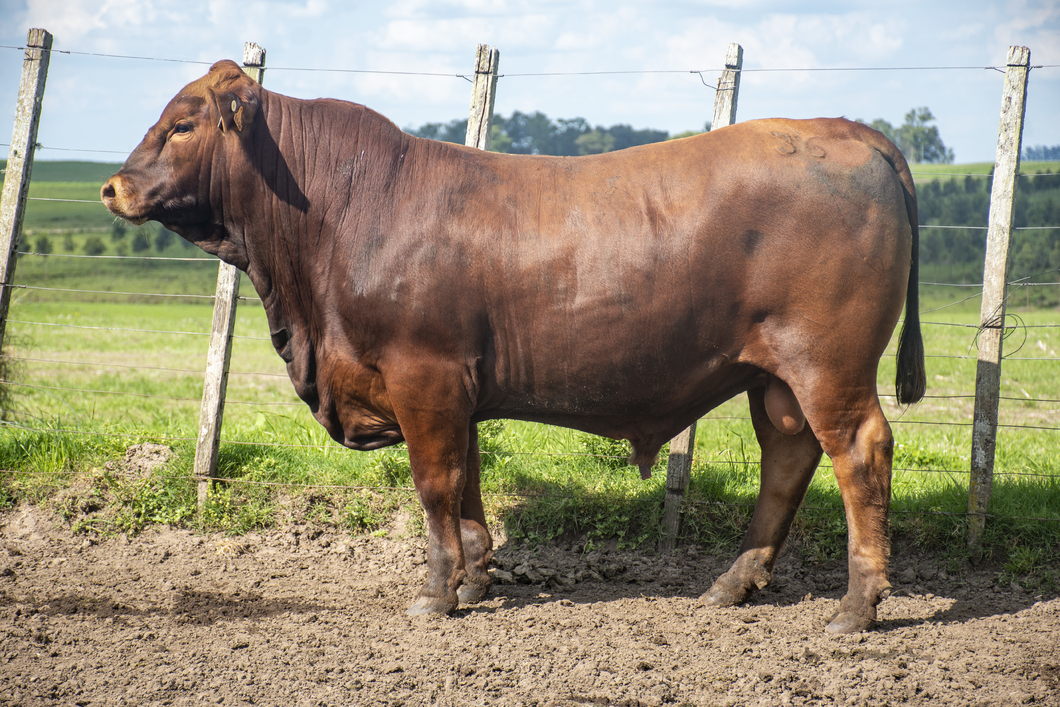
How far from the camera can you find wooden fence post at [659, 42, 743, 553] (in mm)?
4586

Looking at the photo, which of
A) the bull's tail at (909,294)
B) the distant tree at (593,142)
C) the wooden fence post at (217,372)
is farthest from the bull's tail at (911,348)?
the distant tree at (593,142)

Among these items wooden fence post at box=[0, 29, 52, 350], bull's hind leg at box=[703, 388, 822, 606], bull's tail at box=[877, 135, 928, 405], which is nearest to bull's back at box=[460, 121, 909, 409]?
bull's tail at box=[877, 135, 928, 405]

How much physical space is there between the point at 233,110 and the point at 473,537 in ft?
7.32

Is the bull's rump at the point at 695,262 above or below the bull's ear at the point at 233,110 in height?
below

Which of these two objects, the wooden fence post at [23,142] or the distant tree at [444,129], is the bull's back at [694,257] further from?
the distant tree at [444,129]

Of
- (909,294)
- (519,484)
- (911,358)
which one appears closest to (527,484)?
(519,484)

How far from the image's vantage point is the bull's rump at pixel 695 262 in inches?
133

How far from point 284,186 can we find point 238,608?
1.93 metres

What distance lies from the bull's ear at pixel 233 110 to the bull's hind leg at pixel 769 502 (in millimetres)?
2577

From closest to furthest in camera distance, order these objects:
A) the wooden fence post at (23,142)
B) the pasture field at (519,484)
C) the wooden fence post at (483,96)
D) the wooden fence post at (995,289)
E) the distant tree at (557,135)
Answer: the wooden fence post at (995,289) → the pasture field at (519,484) → the wooden fence post at (483,96) → the wooden fence post at (23,142) → the distant tree at (557,135)

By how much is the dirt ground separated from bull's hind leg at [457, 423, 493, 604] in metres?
0.13

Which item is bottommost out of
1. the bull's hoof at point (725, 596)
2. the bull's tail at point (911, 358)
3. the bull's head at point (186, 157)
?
the bull's hoof at point (725, 596)

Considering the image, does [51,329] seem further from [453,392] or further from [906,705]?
[906,705]

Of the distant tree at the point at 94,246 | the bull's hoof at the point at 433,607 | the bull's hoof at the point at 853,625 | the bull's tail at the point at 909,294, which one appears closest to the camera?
the bull's hoof at the point at 853,625
